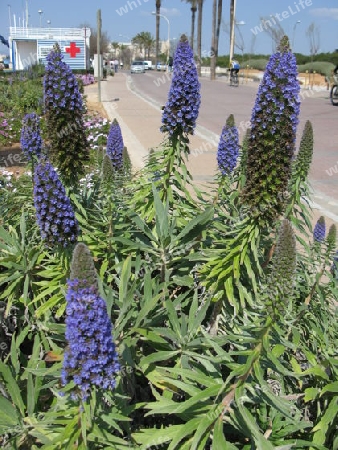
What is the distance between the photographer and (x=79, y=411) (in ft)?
5.96

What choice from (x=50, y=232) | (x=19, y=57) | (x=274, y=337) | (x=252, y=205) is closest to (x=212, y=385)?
(x=274, y=337)

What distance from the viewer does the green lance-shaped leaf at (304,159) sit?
3.01 m

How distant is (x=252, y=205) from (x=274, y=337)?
73 centimetres

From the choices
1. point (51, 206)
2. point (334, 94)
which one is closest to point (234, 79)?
point (334, 94)

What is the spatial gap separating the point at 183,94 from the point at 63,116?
82 cm

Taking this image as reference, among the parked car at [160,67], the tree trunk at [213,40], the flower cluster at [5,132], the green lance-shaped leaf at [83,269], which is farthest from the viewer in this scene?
the parked car at [160,67]

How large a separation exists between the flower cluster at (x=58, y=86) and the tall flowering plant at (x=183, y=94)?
2.12 ft

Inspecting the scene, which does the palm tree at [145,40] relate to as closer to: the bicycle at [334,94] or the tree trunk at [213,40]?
the tree trunk at [213,40]

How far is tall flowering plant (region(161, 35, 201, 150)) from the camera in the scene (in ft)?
9.68

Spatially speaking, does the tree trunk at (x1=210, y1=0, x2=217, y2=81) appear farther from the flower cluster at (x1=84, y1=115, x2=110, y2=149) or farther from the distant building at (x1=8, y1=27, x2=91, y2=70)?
the flower cluster at (x1=84, y1=115, x2=110, y2=149)

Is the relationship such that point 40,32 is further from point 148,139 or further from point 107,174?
point 107,174

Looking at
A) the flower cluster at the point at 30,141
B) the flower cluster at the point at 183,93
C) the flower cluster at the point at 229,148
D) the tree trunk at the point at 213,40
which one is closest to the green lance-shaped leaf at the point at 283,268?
the flower cluster at the point at 183,93

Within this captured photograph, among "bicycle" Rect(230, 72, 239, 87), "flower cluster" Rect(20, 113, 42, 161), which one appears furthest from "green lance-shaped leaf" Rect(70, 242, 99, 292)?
"bicycle" Rect(230, 72, 239, 87)

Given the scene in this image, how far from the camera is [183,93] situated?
297 centimetres
